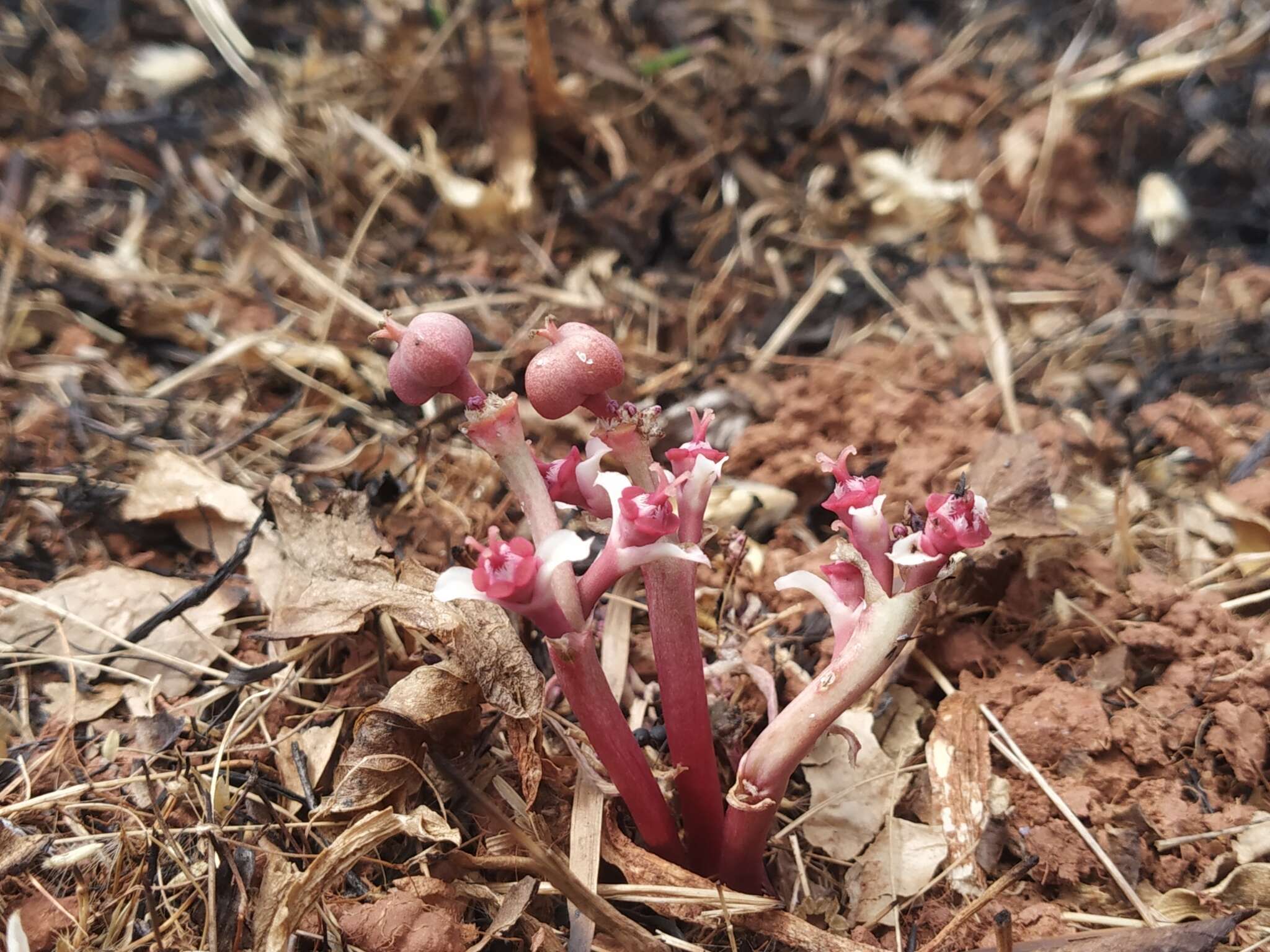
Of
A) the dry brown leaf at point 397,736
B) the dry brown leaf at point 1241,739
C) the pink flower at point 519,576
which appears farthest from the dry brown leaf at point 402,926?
the dry brown leaf at point 1241,739

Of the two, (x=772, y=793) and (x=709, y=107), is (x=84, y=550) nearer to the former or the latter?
(x=772, y=793)

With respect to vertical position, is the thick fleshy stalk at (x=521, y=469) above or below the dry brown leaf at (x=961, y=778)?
above

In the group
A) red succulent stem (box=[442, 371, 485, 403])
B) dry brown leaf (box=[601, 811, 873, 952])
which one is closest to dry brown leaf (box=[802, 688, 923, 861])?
dry brown leaf (box=[601, 811, 873, 952])

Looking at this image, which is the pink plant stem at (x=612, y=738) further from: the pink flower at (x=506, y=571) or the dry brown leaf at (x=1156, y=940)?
the dry brown leaf at (x=1156, y=940)

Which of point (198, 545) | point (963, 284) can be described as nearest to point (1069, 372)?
point (963, 284)

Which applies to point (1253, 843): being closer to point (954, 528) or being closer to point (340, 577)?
point (954, 528)

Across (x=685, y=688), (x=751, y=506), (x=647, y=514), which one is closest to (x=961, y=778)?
(x=685, y=688)
